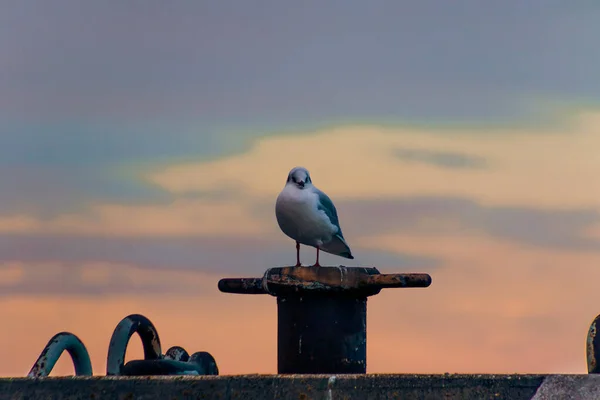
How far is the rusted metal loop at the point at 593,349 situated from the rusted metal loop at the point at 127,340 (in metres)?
3.07

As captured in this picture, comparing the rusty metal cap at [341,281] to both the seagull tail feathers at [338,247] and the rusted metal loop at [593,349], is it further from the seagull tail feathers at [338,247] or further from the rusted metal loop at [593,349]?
the seagull tail feathers at [338,247]

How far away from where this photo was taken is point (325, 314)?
275 inches

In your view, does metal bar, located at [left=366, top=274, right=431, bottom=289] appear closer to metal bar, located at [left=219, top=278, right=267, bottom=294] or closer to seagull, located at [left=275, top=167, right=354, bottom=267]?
metal bar, located at [left=219, top=278, right=267, bottom=294]

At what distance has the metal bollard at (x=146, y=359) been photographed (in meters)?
6.43

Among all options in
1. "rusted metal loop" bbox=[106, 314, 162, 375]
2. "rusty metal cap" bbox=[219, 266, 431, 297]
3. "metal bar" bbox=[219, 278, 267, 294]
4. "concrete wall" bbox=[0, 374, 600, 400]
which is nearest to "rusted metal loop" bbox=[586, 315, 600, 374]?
"concrete wall" bbox=[0, 374, 600, 400]

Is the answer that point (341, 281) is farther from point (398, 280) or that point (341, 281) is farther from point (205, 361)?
point (205, 361)

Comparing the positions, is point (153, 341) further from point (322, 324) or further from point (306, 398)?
point (306, 398)

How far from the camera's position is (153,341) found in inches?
302

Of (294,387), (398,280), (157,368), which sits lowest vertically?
(294,387)

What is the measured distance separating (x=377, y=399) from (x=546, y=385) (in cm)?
105

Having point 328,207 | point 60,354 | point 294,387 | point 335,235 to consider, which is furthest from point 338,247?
point 294,387

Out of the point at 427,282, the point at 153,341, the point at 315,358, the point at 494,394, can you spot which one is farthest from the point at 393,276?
the point at 153,341

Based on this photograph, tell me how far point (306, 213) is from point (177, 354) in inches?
66.6

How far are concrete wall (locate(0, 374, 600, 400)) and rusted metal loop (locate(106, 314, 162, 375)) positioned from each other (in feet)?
4.42
